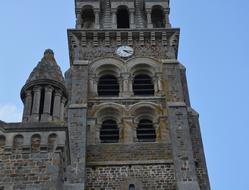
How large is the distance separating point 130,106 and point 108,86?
2.10 m

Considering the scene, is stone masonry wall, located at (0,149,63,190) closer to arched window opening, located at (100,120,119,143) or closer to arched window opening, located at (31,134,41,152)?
arched window opening, located at (31,134,41,152)

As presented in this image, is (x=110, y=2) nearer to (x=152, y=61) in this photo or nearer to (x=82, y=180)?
(x=152, y=61)

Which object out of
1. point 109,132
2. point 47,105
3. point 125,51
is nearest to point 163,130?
point 109,132

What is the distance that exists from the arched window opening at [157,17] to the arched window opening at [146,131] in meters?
7.88

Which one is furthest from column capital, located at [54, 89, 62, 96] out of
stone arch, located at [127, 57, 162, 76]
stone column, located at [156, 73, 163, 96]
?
stone arch, located at [127, 57, 162, 76]

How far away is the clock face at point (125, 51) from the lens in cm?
2616

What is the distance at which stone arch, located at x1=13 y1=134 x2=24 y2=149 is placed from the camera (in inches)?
548

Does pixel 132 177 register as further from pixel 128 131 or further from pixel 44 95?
pixel 44 95

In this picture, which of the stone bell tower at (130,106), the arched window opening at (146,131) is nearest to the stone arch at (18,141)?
the stone bell tower at (130,106)

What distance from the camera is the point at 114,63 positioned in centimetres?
2569

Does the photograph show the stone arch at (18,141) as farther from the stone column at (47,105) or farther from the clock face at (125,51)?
the clock face at (125,51)

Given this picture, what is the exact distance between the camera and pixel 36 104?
597 inches

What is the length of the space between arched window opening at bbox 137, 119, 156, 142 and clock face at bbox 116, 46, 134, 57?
4.07 meters

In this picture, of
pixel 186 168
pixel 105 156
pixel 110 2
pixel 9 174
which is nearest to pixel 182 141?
pixel 186 168
